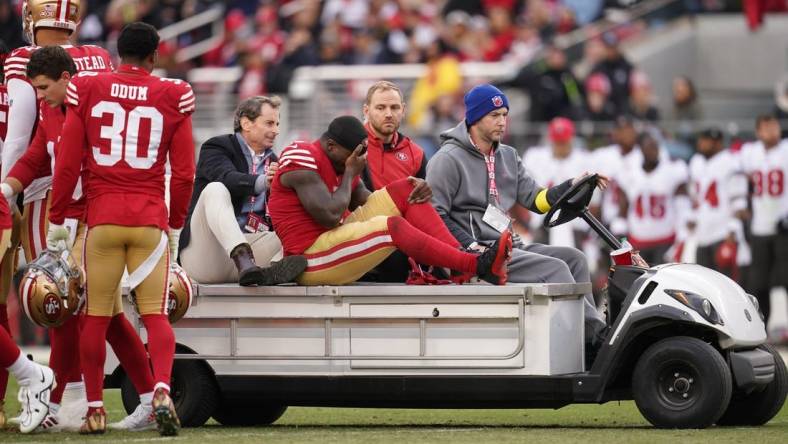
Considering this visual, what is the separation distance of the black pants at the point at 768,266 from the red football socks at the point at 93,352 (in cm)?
878

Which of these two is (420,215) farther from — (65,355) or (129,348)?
(65,355)

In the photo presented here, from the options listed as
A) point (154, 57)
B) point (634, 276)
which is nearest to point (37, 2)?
point (154, 57)

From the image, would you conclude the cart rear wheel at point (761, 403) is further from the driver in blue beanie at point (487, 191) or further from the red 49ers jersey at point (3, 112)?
the red 49ers jersey at point (3, 112)

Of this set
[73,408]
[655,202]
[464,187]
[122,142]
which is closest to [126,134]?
[122,142]

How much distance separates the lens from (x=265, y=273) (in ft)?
31.3

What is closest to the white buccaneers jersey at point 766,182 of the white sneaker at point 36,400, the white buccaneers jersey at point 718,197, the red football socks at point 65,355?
the white buccaneers jersey at point 718,197

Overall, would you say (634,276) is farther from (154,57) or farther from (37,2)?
(37,2)

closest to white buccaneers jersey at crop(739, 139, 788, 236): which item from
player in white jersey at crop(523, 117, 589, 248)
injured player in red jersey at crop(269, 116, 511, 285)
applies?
player in white jersey at crop(523, 117, 589, 248)

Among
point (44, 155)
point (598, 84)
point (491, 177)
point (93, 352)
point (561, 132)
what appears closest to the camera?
point (93, 352)

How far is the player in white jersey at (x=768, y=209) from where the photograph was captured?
54.5 ft

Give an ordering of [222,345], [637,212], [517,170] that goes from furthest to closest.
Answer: [637,212] < [517,170] < [222,345]

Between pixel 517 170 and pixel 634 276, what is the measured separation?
1.10m

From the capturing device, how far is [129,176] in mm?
8898

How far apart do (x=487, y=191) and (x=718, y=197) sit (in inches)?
291
